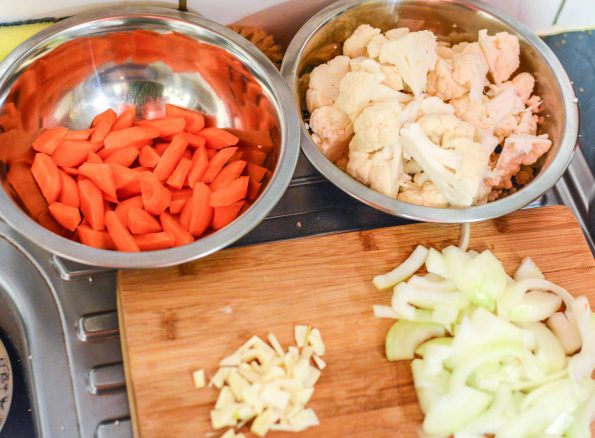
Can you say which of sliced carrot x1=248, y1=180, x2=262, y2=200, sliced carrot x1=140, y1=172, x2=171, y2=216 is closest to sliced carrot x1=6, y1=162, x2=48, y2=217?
sliced carrot x1=140, y1=172, x2=171, y2=216

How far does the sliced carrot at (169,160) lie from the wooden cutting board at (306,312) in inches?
9.2

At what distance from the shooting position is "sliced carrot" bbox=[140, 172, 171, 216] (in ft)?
4.72

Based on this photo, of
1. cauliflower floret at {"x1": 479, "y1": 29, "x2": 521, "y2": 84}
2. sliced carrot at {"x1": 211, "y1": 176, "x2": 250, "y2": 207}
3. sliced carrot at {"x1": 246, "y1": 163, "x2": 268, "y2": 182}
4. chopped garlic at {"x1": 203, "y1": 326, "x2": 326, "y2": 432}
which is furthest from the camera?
cauliflower floret at {"x1": 479, "y1": 29, "x2": 521, "y2": 84}

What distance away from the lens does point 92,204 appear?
4.63ft

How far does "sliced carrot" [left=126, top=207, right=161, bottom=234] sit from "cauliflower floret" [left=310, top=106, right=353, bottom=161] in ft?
1.45

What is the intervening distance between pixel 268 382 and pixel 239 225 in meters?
0.32

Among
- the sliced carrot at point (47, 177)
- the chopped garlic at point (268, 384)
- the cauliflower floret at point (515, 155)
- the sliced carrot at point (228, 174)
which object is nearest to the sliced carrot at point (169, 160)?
the sliced carrot at point (228, 174)

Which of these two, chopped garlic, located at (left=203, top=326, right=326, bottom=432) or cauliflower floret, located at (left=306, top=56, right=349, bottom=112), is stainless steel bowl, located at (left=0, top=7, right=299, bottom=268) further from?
chopped garlic, located at (left=203, top=326, right=326, bottom=432)

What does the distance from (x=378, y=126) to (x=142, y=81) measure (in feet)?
2.06

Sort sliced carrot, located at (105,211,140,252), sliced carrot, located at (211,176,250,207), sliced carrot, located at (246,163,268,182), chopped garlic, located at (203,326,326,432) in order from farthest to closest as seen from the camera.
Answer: sliced carrot, located at (246,163,268,182) < sliced carrot, located at (211,176,250,207) < sliced carrot, located at (105,211,140,252) < chopped garlic, located at (203,326,326,432)

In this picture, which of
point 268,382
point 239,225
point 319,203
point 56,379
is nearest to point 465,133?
point 319,203

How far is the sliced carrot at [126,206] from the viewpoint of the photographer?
1.42m

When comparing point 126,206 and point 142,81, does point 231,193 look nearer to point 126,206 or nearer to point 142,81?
point 126,206

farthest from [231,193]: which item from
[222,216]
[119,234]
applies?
[119,234]
